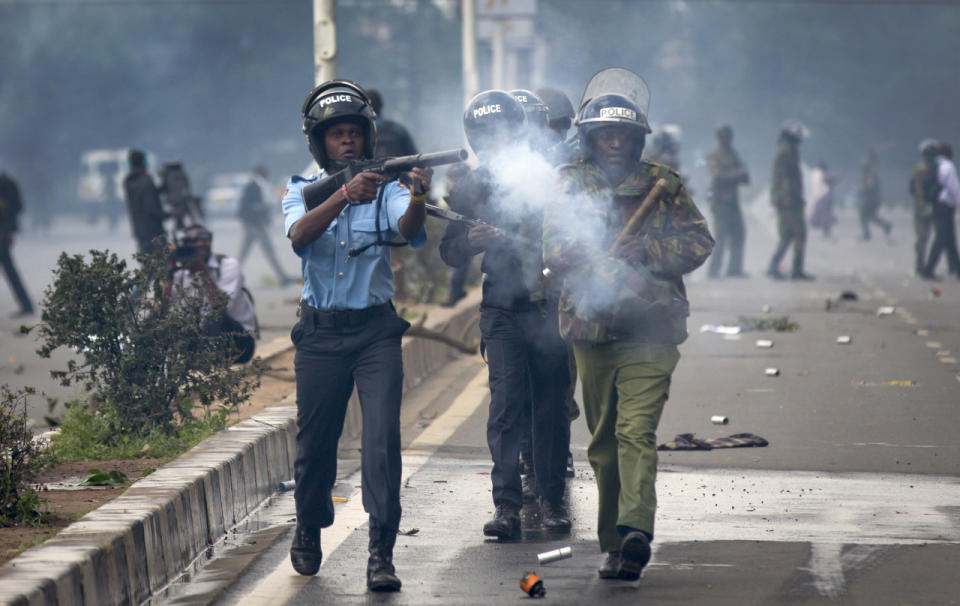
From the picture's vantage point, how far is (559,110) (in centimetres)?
713

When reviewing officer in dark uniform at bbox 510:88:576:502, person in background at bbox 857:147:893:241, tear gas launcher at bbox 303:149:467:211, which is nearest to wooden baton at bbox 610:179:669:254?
tear gas launcher at bbox 303:149:467:211

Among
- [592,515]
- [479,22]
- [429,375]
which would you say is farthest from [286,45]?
[592,515]

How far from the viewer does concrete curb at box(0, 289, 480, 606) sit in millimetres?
4539

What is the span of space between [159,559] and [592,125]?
2193 millimetres

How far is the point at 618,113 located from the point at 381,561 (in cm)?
179

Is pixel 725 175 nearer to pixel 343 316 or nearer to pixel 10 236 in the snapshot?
pixel 10 236

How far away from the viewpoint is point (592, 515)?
20.9 ft

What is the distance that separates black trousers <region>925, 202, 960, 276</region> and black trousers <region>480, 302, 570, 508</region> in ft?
50.4

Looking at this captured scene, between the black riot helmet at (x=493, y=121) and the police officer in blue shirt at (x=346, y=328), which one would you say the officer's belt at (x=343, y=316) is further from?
the black riot helmet at (x=493, y=121)

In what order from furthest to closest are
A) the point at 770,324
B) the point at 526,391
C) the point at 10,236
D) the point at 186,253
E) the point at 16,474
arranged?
the point at 10,236 → the point at 770,324 → the point at 186,253 → the point at 526,391 → the point at 16,474

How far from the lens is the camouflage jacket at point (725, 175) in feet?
69.0

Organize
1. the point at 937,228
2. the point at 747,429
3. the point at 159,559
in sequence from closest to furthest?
the point at 159,559
the point at 747,429
the point at 937,228

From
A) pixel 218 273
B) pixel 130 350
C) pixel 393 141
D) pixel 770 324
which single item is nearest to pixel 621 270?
pixel 130 350

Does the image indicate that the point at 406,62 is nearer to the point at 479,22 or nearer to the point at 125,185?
the point at 479,22
